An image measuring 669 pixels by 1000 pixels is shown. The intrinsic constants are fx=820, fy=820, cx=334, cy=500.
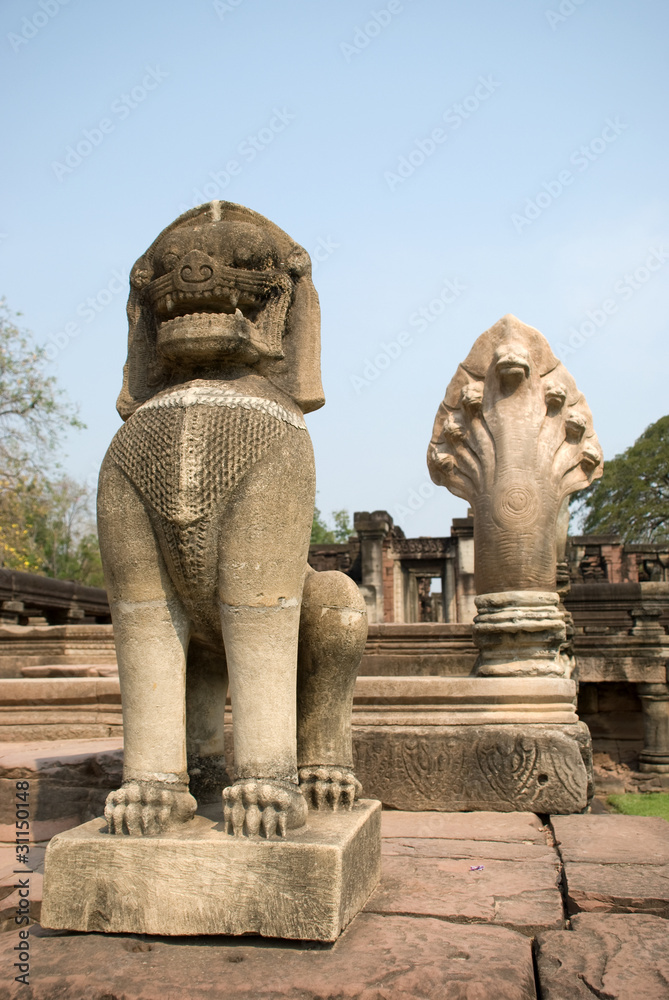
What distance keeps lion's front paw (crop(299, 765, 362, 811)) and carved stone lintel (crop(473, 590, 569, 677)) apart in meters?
1.95

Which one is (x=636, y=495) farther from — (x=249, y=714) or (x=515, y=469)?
(x=249, y=714)

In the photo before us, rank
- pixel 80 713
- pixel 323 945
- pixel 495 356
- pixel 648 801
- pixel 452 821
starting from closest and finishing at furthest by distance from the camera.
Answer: pixel 323 945 < pixel 452 821 < pixel 80 713 < pixel 495 356 < pixel 648 801

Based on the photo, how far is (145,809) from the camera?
6.91ft

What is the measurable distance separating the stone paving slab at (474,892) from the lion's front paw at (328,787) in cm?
26

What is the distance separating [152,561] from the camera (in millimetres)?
2281

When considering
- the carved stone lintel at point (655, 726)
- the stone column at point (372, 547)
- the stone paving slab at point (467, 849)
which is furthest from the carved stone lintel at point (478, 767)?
the stone column at point (372, 547)

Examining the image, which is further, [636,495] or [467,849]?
[636,495]

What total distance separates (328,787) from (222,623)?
25.0 inches

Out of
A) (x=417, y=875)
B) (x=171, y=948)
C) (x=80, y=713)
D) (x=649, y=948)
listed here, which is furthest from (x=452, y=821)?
(x=80, y=713)

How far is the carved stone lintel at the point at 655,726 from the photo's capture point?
860 centimetres

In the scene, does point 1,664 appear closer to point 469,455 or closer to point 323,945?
point 469,455

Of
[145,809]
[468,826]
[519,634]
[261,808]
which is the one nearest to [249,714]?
[261,808]

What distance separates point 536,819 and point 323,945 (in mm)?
1631

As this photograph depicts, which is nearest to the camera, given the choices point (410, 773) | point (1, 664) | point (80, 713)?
point (410, 773)
